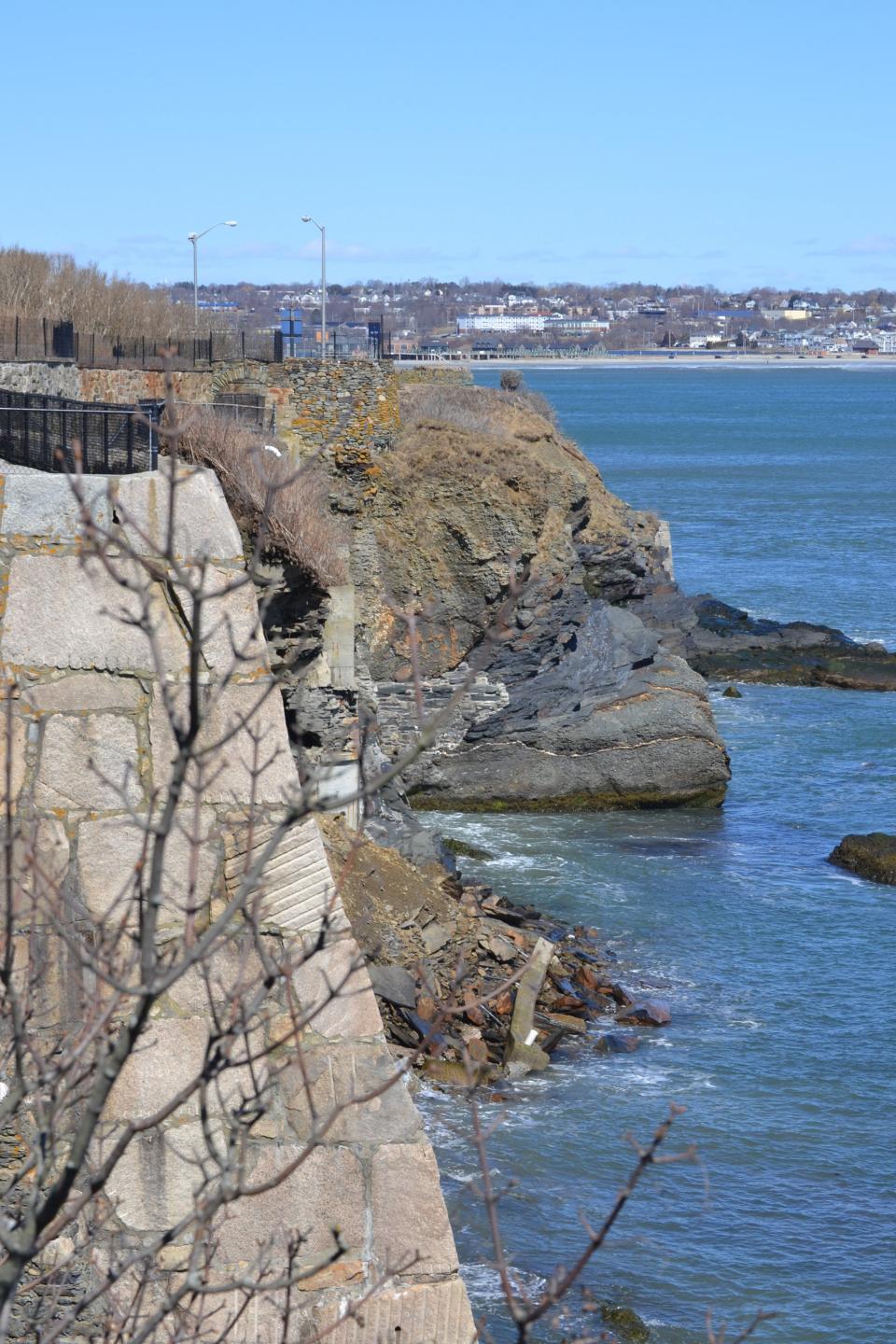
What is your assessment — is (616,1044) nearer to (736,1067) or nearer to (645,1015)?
(645,1015)

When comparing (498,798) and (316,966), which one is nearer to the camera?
(316,966)

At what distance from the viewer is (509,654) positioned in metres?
35.5

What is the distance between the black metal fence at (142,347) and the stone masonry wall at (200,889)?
22721 mm

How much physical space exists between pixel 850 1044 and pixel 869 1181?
3.67 meters

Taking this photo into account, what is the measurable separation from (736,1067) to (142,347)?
23.5m

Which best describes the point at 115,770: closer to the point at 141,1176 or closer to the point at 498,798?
the point at 141,1176

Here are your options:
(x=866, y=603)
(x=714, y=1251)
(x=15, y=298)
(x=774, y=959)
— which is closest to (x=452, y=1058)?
(x=714, y=1251)

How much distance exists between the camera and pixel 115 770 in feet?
14.4

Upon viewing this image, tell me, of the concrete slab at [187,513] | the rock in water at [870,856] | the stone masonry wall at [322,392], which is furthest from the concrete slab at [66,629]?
the stone masonry wall at [322,392]

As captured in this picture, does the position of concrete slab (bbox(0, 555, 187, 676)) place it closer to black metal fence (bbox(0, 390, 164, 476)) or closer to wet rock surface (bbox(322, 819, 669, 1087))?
black metal fence (bbox(0, 390, 164, 476))

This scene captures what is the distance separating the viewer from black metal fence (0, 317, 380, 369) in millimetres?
30641

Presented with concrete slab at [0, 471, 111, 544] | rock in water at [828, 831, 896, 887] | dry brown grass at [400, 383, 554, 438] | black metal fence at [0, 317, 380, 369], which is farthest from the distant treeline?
concrete slab at [0, 471, 111, 544]

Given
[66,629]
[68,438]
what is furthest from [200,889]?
[68,438]

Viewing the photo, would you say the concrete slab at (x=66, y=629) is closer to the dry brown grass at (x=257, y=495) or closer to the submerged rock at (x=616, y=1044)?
the dry brown grass at (x=257, y=495)
